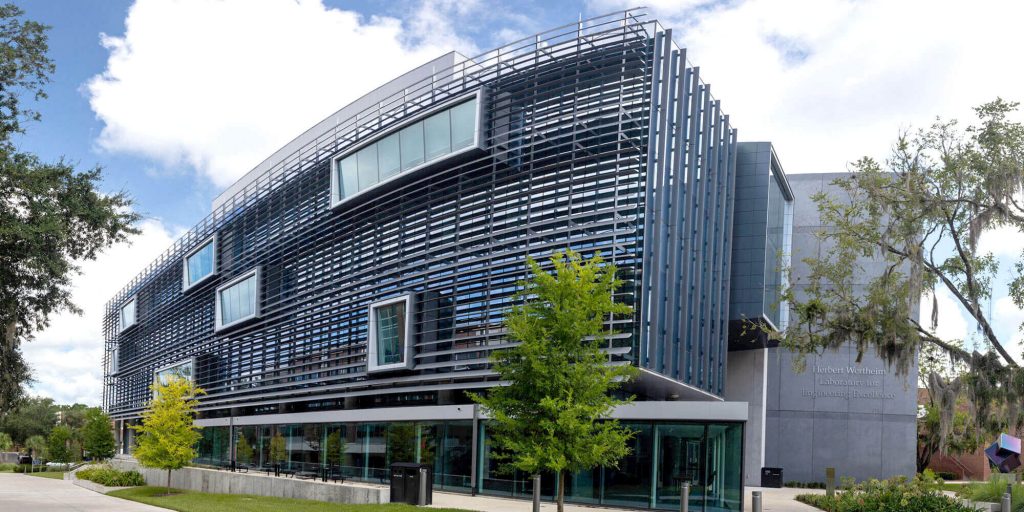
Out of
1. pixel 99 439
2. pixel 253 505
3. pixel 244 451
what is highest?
pixel 253 505

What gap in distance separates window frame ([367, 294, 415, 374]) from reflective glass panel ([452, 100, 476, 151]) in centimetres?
674

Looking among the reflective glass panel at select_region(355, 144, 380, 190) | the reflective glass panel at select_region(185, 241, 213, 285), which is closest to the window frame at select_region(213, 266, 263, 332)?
the reflective glass panel at select_region(185, 241, 213, 285)

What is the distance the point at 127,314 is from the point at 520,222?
6285 cm

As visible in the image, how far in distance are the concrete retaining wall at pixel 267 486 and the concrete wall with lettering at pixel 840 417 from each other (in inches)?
1071

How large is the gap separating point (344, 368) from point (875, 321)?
24.5 metres

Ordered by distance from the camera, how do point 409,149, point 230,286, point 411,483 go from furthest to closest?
point 230,286
point 409,149
point 411,483

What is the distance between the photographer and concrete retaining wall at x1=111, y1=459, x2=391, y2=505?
27953 millimetres

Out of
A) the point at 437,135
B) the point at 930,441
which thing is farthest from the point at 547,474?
the point at 930,441

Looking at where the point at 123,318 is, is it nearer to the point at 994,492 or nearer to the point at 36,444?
the point at 36,444

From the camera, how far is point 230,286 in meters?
55.8

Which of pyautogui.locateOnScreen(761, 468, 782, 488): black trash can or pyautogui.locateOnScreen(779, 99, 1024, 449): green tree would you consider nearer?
pyautogui.locateOnScreen(779, 99, 1024, 449): green tree

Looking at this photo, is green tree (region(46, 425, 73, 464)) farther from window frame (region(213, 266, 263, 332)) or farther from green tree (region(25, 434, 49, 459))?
window frame (region(213, 266, 263, 332))

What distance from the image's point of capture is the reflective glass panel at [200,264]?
197 ft

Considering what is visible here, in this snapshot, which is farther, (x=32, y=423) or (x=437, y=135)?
(x=32, y=423)
